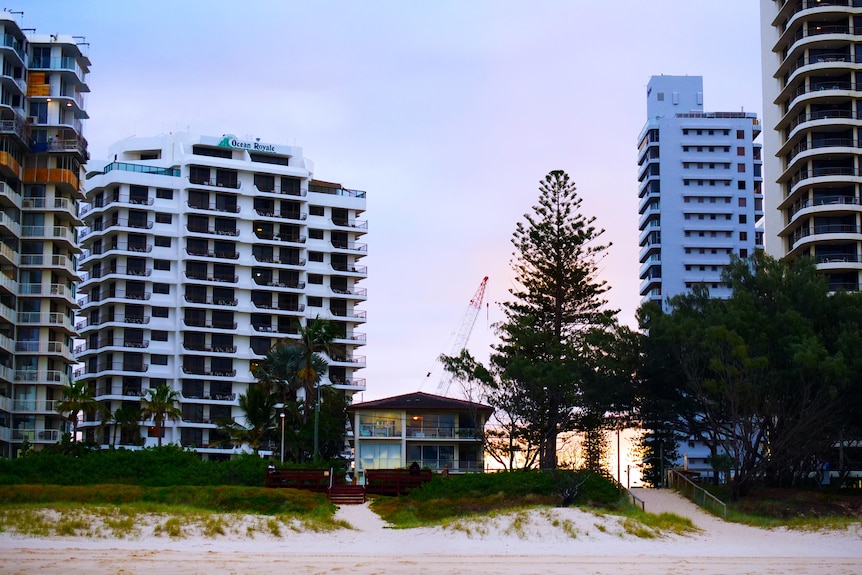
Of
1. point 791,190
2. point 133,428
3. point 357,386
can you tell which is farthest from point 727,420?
point 357,386

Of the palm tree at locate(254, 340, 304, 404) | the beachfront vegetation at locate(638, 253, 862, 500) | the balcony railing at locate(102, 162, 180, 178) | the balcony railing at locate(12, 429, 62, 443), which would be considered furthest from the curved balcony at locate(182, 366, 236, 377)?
the beachfront vegetation at locate(638, 253, 862, 500)

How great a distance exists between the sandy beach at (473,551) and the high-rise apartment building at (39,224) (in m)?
41.8

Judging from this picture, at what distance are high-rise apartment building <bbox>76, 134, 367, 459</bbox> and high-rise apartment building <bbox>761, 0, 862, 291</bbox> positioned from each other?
37.8 m

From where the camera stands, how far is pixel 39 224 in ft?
258

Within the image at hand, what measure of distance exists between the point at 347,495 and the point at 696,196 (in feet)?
251

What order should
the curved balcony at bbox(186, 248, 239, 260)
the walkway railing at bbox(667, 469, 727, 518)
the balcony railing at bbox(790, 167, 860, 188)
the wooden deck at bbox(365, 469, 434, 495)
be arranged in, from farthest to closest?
the curved balcony at bbox(186, 248, 239, 260), the balcony railing at bbox(790, 167, 860, 188), the wooden deck at bbox(365, 469, 434, 495), the walkway railing at bbox(667, 469, 727, 518)

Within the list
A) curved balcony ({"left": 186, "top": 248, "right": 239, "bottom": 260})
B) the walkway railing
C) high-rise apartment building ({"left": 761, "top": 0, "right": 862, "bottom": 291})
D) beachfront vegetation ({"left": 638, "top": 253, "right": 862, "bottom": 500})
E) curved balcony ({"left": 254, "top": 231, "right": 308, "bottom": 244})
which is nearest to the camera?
the walkway railing

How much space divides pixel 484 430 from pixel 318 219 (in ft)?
143

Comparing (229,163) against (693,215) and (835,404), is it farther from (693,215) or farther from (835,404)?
(835,404)

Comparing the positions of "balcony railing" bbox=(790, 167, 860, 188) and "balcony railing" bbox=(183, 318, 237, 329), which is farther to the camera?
"balcony railing" bbox=(183, 318, 237, 329)

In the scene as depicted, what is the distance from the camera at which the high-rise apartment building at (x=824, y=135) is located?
248 ft

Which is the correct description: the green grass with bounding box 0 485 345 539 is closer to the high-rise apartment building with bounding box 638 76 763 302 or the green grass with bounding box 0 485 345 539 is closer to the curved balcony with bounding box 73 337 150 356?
the curved balcony with bounding box 73 337 150 356

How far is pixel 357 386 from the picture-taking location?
106 meters

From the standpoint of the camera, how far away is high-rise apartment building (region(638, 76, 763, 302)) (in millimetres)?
119875
